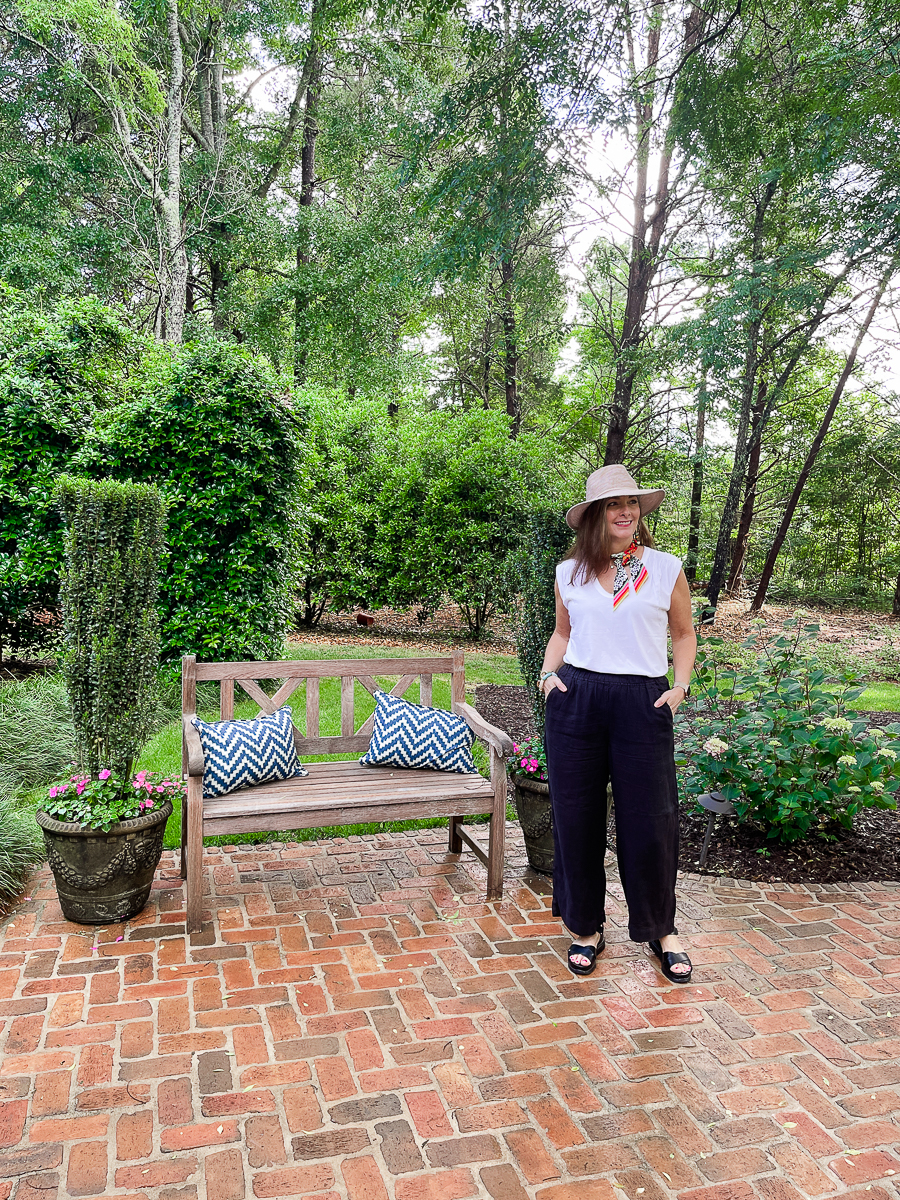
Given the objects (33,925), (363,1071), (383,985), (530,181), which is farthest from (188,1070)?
(530,181)

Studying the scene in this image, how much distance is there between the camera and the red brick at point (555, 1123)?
7.41ft

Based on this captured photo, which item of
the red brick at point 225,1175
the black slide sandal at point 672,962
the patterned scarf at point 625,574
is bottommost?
the red brick at point 225,1175

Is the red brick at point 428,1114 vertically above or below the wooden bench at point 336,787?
below

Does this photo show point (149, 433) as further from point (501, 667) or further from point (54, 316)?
point (501, 667)

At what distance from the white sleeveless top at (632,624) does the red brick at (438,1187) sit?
5.51ft

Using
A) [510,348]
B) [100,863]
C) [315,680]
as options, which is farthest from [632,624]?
[510,348]

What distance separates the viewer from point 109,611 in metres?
3.44

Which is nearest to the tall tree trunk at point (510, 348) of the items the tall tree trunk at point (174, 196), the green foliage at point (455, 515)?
the green foliage at point (455, 515)

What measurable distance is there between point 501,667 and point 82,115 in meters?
14.1

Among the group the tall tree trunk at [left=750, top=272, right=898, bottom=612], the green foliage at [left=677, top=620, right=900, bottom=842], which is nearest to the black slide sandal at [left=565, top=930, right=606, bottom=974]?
the green foliage at [left=677, top=620, right=900, bottom=842]

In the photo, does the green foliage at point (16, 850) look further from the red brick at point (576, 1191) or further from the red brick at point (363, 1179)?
the red brick at point (576, 1191)

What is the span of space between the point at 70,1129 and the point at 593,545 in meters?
2.55

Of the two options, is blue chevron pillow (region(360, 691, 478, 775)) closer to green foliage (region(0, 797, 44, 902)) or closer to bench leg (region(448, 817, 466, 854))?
bench leg (region(448, 817, 466, 854))

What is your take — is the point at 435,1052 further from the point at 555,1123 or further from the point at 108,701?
the point at 108,701
